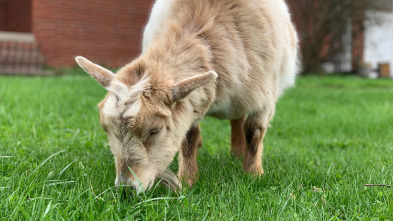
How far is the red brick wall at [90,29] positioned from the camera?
15.1 meters

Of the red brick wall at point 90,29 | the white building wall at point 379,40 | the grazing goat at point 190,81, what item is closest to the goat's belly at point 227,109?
the grazing goat at point 190,81

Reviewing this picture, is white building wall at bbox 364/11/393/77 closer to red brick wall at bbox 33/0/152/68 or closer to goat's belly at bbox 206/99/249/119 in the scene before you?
red brick wall at bbox 33/0/152/68

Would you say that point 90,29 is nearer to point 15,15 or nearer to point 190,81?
point 15,15

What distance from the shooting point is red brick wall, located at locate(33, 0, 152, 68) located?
49.5ft

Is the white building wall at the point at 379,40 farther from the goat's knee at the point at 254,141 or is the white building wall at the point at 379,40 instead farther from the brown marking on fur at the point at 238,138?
the goat's knee at the point at 254,141

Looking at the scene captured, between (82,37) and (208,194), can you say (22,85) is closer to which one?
(208,194)

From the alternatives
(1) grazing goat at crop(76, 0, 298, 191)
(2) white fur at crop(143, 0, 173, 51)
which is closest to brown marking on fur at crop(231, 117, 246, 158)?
(1) grazing goat at crop(76, 0, 298, 191)

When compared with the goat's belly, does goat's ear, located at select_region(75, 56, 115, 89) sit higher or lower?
higher

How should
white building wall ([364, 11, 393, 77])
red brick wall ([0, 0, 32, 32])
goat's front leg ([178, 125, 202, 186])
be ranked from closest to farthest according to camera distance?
goat's front leg ([178, 125, 202, 186]) < red brick wall ([0, 0, 32, 32]) < white building wall ([364, 11, 393, 77])

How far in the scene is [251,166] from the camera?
403cm

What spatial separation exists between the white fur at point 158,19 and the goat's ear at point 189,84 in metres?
1.03

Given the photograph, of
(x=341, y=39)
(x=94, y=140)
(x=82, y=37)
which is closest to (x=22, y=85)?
(x=94, y=140)

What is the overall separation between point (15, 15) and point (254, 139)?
13.9 meters

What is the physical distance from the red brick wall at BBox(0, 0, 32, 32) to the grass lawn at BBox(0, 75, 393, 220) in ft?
29.4
